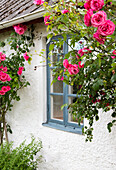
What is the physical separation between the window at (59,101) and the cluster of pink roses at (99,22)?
1885 millimetres

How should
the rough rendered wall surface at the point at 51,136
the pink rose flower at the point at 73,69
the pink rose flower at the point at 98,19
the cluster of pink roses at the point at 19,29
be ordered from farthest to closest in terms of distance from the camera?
the cluster of pink roses at the point at 19,29 < the rough rendered wall surface at the point at 51,136 < the pink rose flower at the point at 73,69 < the pink rose flower at the point at 98,19

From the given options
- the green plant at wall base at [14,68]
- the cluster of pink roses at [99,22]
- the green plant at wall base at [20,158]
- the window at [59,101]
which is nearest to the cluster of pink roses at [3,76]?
the green plant at wall base at [14,68]

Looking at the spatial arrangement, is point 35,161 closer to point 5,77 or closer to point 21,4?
point 5,77

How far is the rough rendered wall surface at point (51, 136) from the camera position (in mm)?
3549

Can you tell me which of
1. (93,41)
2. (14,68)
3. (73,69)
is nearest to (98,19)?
(93,41)

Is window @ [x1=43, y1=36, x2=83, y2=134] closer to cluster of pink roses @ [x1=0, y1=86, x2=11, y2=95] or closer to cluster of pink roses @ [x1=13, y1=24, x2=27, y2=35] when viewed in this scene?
cluster of pink roses @ [x1=13, y1=24, x2=27, y2=35]

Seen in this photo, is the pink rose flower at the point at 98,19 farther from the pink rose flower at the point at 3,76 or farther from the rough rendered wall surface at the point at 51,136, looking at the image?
the pink rose flower at the point at 3,76

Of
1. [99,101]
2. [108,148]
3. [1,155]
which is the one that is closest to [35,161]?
[1,155]

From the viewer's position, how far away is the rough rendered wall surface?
3.55 meters

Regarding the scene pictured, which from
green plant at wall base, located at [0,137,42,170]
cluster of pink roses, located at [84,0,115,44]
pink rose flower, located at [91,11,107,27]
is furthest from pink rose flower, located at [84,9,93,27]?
green plant at wall base, located at [0,137,42,170]

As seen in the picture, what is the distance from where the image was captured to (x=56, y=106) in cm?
458

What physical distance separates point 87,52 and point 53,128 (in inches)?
81.4

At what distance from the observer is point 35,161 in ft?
14.5

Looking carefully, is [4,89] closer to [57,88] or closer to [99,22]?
[57,88]
